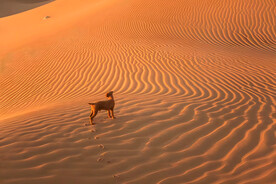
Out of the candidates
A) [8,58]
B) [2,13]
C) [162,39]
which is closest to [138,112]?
[162,39]

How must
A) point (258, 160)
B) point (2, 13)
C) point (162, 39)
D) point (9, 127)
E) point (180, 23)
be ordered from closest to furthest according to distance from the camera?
point (258, 160)
point (9, 127)
point (162, 39)
point (180, 23)
point (2, 13)

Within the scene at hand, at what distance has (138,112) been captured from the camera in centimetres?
486

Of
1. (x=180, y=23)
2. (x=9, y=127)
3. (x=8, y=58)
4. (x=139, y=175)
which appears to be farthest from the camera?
(x=180, y=23)

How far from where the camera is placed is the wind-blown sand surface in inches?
122

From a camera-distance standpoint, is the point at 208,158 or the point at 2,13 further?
the point at 2,13

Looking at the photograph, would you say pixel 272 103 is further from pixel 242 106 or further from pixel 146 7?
pixel 146 7

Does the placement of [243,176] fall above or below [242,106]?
below

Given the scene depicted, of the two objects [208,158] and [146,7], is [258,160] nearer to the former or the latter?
[208,158]

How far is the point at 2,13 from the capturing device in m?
33.8

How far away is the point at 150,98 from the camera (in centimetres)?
583

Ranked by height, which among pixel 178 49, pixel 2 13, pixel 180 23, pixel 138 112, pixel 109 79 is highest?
pixel 2 13

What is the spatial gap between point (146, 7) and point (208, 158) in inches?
627

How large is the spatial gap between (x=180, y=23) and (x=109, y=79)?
8385mm

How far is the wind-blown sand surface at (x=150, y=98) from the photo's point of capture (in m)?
3.10
